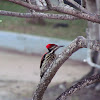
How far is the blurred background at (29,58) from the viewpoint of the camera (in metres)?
5.37

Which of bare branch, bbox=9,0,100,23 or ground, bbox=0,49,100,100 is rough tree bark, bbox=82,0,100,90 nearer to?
ground, bbox=0,49,100,100

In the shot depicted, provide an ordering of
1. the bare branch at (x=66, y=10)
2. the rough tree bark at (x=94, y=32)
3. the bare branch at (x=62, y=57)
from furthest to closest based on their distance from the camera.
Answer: the rough tree bark at (x=94, y=32)
the bare branch at (x=62, y=57)
the bare branch at (x=66, y=10)

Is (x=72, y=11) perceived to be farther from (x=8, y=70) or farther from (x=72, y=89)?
(x=8, y=70)

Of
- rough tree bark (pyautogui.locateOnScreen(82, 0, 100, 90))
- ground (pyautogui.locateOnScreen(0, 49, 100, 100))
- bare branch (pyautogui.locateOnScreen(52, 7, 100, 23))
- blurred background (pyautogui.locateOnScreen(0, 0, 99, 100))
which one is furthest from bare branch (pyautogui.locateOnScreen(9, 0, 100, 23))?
rough tree bark (pyautogui.locateOnScreen(82, 0, 100, 90))

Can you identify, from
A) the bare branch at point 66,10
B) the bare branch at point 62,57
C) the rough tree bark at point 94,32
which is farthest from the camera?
the rough tree bark at point 94,32

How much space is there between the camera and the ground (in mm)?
5377

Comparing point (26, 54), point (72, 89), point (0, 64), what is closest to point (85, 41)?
point (72, 89)

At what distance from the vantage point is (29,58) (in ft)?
26.4

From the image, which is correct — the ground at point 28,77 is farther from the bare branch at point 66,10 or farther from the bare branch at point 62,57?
the bare branch at point 66,10

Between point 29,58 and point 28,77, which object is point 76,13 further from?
point 29,58

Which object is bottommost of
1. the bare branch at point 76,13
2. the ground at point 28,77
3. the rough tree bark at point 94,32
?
the ground at point 28,77

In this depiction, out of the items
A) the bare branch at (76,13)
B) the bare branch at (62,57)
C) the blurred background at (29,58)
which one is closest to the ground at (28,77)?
the blurred background at (29,58)

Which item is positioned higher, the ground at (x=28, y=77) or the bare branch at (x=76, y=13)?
the bare branch at (x=76, y=13)

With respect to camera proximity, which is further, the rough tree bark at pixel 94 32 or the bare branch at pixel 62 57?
the rough tree bark at pixel 94 32
